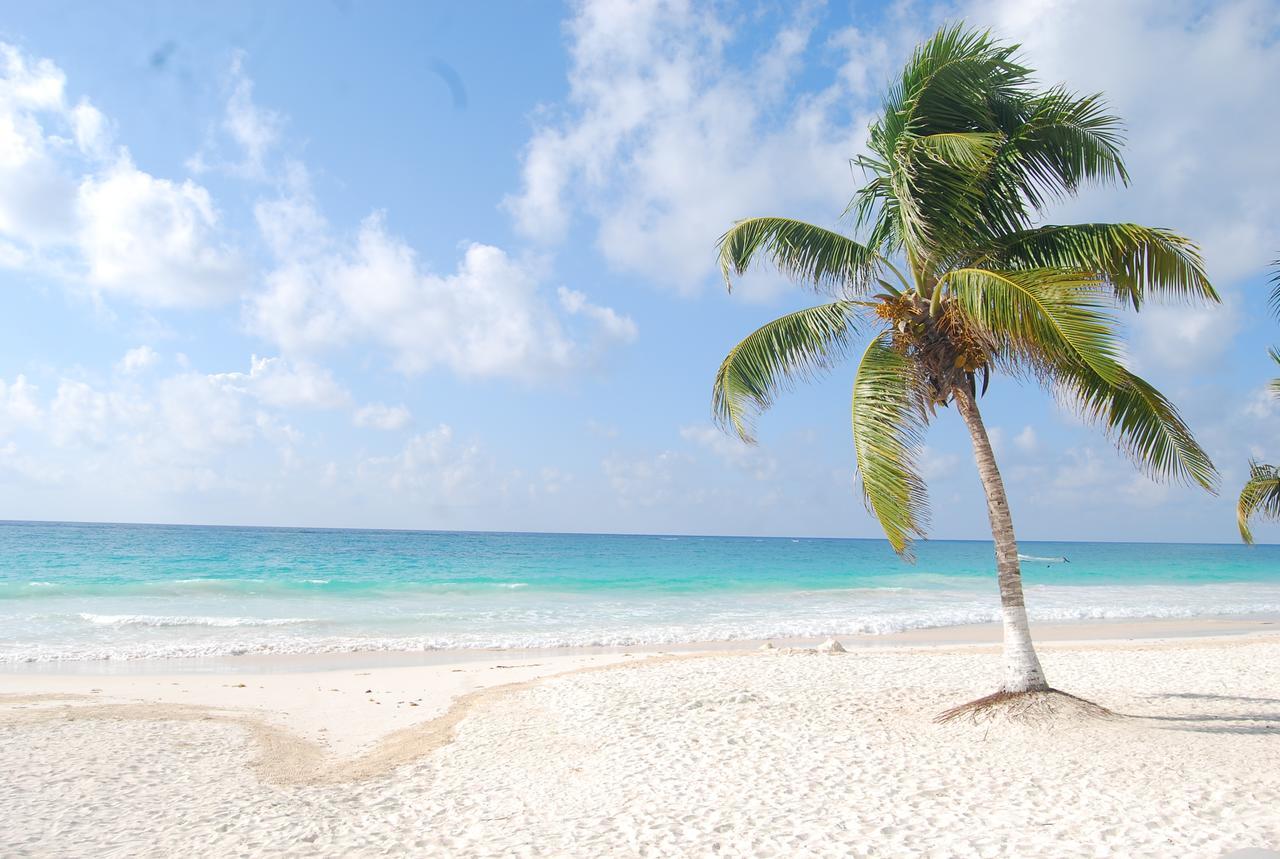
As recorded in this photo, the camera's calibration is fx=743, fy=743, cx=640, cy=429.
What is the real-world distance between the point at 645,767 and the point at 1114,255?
6569mm

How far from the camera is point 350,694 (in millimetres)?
10586

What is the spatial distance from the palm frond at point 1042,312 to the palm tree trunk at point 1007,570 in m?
0.96

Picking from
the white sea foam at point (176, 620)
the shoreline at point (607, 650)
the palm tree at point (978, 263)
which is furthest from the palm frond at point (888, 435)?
the white sea foam at point (176, 620)

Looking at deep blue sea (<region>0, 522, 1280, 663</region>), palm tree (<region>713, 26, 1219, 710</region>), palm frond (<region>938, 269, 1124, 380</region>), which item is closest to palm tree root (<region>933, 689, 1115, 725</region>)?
palm tree (<region>713, 26, 1219, 710</region>)

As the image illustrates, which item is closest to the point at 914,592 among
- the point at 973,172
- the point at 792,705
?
the point at 792,705

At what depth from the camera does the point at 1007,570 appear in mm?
7148

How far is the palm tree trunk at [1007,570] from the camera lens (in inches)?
281

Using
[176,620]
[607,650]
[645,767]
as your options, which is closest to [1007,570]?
[645,767]

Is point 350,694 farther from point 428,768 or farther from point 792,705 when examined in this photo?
point 792,705

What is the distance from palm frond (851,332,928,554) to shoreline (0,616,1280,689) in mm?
8945

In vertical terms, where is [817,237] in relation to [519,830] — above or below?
above

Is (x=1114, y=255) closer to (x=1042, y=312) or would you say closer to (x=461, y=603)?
(x=1042, y=312)

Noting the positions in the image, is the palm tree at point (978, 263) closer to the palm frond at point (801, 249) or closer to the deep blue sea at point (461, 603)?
the palm frond at point (801, 249)

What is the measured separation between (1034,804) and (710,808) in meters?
2.25
